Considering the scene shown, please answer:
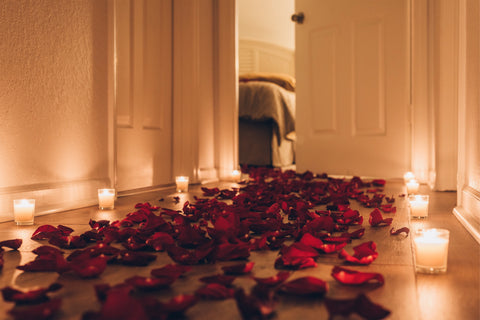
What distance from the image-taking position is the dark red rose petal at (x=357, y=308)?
532 millimetres

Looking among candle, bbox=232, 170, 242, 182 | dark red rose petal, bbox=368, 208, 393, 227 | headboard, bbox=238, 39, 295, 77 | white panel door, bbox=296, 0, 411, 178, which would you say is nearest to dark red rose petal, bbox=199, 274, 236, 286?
dark red rose petal, bbox=368, 208, 393, 227

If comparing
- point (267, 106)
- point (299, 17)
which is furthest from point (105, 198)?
point (267, 106)

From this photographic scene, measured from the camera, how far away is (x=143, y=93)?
8.07 ft

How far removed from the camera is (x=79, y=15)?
1.76 metres

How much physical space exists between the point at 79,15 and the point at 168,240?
124 centimetres

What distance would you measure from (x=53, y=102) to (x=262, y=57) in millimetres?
5906

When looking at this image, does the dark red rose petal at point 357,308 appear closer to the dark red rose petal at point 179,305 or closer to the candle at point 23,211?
the dark red rose petal at point 179,305

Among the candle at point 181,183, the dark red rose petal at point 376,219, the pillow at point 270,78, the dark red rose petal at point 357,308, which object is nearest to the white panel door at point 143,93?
the candle at point 181,183

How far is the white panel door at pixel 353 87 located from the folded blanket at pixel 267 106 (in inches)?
24.4

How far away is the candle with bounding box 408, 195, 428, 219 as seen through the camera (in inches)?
54.4

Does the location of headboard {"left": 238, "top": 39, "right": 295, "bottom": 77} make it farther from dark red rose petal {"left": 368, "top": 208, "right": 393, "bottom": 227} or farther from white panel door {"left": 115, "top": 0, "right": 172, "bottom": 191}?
dark red rose petal {"left": 368, "top": 208, "right": 393, "bottom": 227}

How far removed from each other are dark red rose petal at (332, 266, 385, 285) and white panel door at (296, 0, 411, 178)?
258cm

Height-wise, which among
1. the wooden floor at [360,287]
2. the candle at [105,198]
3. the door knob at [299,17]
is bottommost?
the wooden floor at [360,287]

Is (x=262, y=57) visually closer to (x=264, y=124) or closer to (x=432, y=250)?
(x=264, y=124)
